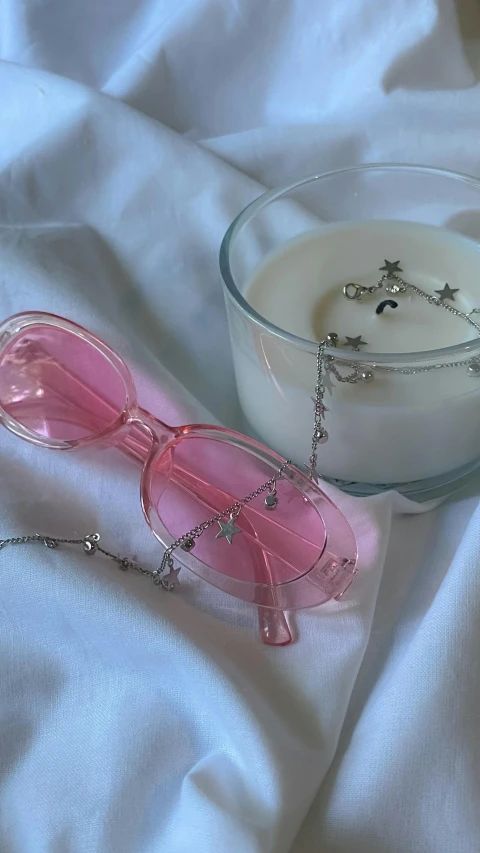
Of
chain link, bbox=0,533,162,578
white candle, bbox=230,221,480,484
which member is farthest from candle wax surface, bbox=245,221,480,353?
chain link, bbox=0,533,162,578

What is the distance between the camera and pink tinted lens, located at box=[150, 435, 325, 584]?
1.13ft

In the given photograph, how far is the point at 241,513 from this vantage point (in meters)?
0.36

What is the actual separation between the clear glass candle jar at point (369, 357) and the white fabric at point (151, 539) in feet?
0.09

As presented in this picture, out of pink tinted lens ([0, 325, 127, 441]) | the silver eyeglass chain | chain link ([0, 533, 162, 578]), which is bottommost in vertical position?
chain link ([0, 533, 162, 578])

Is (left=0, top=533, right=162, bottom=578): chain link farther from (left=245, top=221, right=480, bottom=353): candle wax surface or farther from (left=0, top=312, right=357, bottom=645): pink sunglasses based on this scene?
(left=245, top=221, right=480, bottom=353): candle wax surface

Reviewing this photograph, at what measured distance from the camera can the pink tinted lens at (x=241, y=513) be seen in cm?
34

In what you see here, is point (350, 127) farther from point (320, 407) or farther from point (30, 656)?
point (30, 656)

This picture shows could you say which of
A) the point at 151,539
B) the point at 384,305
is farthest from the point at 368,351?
the point at 151,539

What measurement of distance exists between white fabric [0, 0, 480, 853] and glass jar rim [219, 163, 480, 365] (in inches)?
2.0

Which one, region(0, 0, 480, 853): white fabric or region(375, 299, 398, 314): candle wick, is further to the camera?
region(375, 299, 398, 314): candle wick

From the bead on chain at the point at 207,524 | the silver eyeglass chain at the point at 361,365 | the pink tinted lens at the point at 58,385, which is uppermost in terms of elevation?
the silver eyeglass chain at the point at 361,365

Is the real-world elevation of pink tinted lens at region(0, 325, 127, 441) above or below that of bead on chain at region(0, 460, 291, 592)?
above

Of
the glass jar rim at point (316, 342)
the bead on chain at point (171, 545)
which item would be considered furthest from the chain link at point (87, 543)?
the glass jar rim at point (316, 342)

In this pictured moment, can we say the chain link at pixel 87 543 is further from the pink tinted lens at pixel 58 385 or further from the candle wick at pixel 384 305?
the candle wick at pixel 384 305
